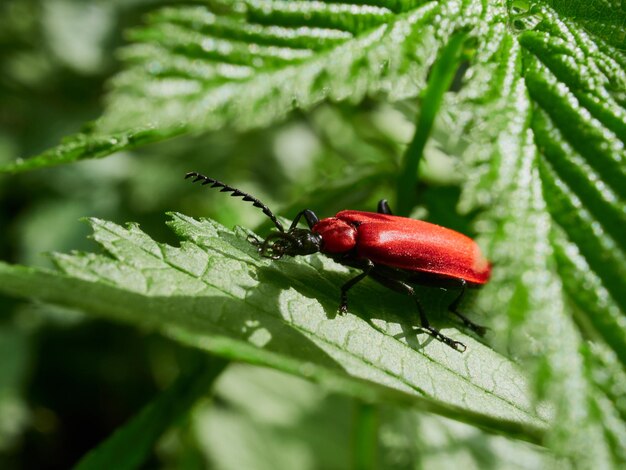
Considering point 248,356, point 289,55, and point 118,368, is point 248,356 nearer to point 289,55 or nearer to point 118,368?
point 289,55

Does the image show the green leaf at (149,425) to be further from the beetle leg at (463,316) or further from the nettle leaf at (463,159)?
the beetle leg at (463,316)

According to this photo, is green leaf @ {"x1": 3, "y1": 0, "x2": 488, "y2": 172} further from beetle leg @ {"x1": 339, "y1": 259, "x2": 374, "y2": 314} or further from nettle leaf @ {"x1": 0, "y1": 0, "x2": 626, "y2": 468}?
beetle leg @ {"x1": 339, "y1": 259, "x2": 374, "y2": 314}

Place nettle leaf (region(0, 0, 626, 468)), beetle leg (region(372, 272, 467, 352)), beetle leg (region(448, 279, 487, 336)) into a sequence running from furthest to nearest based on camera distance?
beetle leg (region(448, 279, 487, 336))
beetle leg (region(372, 272, 467, 352))
nettle leaf (region(0, 0, 626, 468))

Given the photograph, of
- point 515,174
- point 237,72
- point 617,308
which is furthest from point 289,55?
point 617,308

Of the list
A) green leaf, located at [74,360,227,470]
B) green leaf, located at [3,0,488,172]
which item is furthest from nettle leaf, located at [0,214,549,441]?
green leaf, located at [74,360,227,470]

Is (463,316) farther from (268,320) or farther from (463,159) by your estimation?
(463,159)
